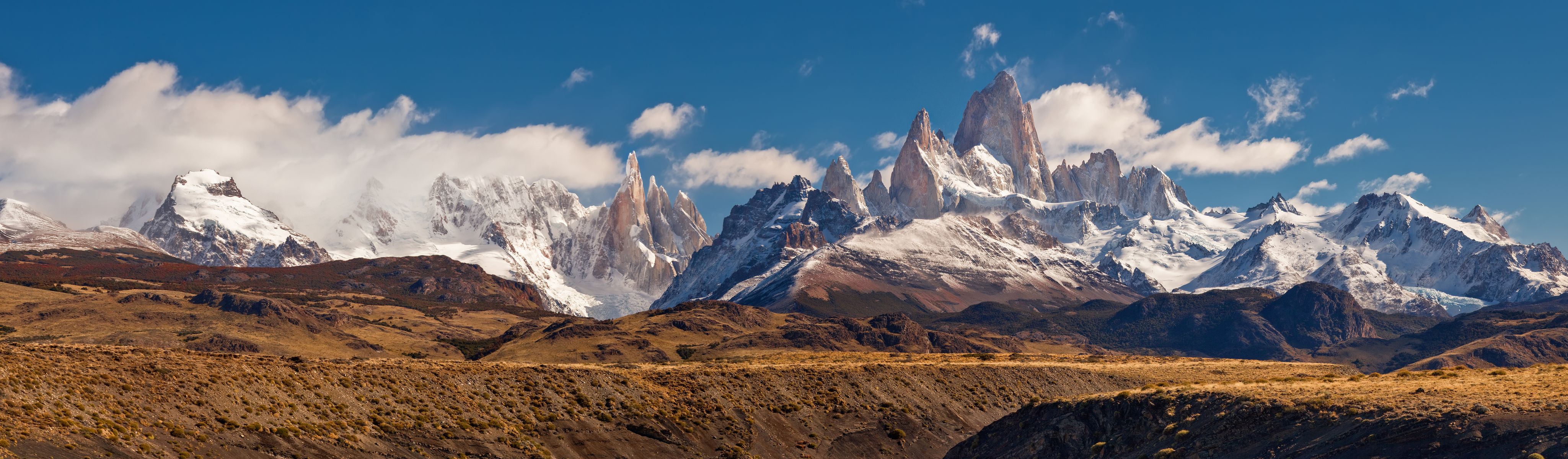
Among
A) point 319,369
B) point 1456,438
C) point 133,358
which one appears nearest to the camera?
point 1456,438

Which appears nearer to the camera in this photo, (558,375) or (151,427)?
(151,427)

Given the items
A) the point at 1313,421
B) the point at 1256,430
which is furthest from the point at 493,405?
the point at 1313,421

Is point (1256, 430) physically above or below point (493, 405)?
below

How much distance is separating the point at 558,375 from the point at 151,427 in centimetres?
4430

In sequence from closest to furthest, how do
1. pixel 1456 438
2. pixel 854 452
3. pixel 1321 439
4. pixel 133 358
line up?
pixel 1456 438 → pixel 1321 439 → pixel 133 358 → pixel 854 452

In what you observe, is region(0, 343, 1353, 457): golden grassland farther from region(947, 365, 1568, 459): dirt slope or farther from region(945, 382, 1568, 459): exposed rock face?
region(947, 365, 1568, 459): dirt slope

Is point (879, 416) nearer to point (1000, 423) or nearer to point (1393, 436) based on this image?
point (1000, 423)

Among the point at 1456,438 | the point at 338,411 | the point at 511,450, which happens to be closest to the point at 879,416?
the point at 511,450

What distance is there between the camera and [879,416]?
12069cm

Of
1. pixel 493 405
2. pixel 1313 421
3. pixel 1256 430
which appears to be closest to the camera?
pixel 1313 421

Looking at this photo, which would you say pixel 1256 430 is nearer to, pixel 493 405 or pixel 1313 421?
pixel 1313 421

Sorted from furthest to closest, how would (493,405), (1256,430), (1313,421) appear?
(493,405)
(1256,430)
(1313,421)

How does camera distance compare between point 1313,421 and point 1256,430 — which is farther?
point 1256,430

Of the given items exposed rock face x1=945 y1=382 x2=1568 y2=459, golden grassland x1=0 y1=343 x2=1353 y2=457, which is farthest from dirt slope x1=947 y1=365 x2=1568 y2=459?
golden grassland x1=0 y1=343 x2=1353 y2=457
